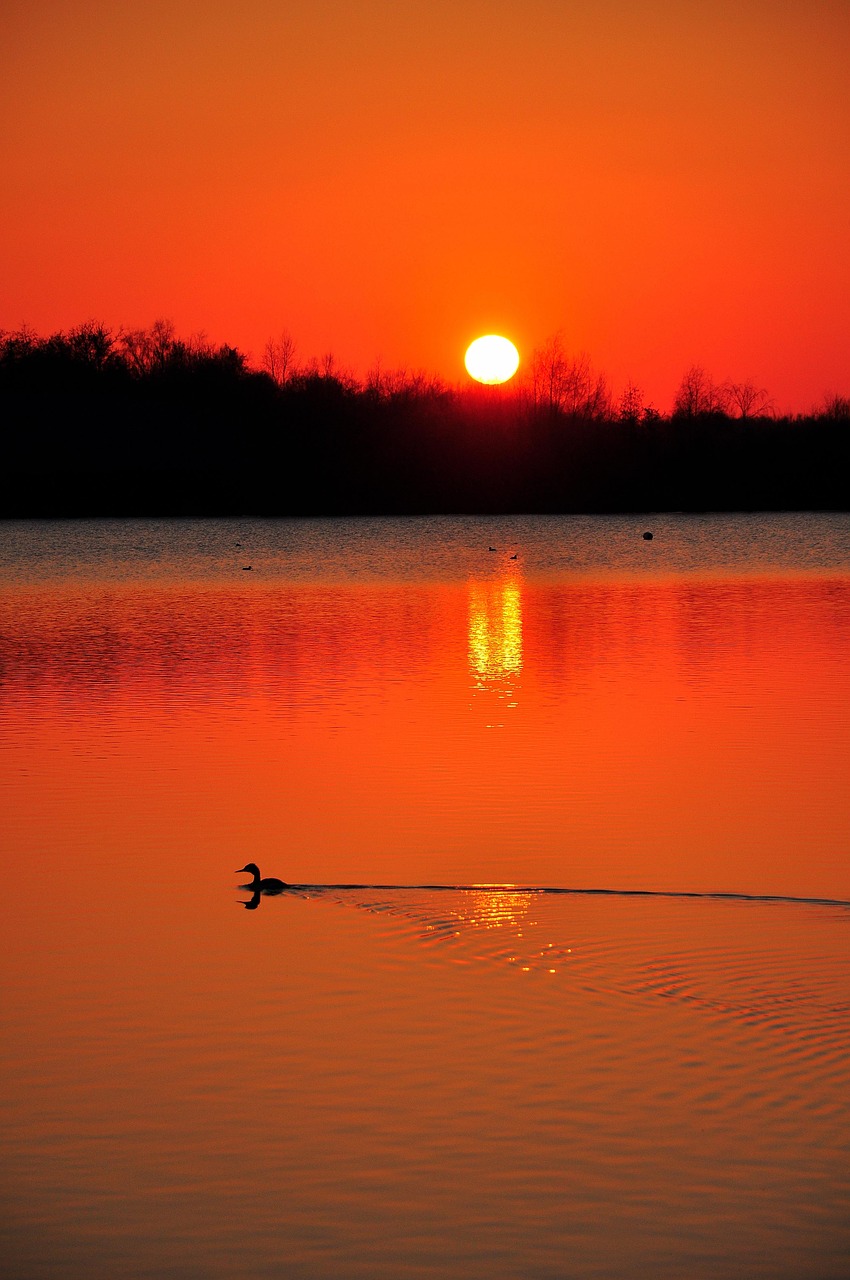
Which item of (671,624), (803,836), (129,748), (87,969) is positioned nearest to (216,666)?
(129,748)

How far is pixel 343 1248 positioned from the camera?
673 cm

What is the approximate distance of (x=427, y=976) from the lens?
1016 cm

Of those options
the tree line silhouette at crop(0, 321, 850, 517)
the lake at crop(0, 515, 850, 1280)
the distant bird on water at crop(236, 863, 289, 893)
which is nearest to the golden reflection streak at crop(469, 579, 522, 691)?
the lake at crop(0, 515, 850, 1280)

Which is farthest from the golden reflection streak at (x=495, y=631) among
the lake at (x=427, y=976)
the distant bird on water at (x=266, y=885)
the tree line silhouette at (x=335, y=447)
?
the tree line silhouette at (x=335, y=447)

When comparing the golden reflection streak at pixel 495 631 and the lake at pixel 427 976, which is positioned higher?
the golden reflection streak at pixel 495 631

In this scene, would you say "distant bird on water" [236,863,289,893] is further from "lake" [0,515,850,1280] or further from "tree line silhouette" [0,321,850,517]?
"tree line silhouette" [0,321,850,517]

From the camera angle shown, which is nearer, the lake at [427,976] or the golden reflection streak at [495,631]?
the lake at [427,976]

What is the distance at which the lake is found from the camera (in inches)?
275

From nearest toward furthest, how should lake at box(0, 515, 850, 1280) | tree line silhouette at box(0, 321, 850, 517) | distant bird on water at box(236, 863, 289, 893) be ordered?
1. lake at box(0, 515, 850, 1280)
2. distant bird on water at box(236, 863, 289, 893)
3. tree line silhouette at box(0, 321, 850, 517)

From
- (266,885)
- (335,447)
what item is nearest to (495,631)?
(266,885)

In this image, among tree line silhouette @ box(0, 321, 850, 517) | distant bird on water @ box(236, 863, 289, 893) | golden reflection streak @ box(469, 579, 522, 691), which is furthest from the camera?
tree line silhouette @ box(0, 321, 850, 517)

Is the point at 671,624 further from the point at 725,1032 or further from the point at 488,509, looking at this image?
the point at 488,509

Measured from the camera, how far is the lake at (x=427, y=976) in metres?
6.99

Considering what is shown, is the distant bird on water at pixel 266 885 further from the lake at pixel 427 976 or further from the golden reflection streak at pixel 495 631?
the golden reflection streak at pixel 495 631
